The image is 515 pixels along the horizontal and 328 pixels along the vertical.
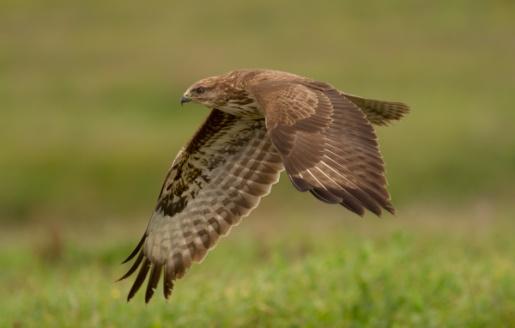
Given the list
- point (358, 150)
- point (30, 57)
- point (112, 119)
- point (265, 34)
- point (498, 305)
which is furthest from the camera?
point (265, 34)

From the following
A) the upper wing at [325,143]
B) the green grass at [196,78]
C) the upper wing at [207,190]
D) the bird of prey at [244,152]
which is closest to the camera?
the upper wing at [325,143]

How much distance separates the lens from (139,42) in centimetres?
2369

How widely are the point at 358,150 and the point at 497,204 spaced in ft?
30.2

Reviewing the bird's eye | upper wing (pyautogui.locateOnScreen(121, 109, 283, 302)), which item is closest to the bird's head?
the bird's eye

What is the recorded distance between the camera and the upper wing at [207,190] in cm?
869

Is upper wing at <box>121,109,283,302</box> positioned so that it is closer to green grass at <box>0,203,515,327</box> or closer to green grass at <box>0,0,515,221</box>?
green grass at <box>0,203,515,327</box>

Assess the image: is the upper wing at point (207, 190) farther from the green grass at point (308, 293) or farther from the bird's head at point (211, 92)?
the green grass at point (308, 293)

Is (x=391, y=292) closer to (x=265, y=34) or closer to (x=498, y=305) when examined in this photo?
(x=498, y=305)

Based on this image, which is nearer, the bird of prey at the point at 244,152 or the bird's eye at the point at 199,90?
the bird of prey at the point at 244,152

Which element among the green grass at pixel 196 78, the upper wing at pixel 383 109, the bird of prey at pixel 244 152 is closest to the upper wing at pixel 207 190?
the bird of prey at pixel 244 152

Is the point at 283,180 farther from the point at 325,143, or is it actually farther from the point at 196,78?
the point at 325,143

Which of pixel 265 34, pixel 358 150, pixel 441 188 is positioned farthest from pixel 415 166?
pixel 358 150

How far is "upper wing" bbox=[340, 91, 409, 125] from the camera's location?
837 centimetres

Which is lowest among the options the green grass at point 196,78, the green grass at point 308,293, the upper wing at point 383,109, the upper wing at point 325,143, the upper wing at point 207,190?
the green grass at point 196,78
